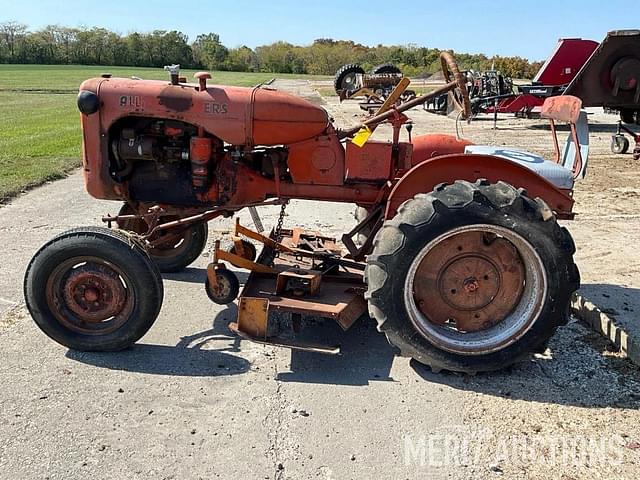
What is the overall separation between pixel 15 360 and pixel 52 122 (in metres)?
16.9

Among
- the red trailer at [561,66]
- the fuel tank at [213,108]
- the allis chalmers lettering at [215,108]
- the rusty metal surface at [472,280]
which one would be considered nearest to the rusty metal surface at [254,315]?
the rusty metal surface at [472,280]

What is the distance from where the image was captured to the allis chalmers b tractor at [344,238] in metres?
3.67

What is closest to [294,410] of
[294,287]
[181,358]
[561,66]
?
[181,358]

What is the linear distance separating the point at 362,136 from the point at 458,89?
0.77 metres

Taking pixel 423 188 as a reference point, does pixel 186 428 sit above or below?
below

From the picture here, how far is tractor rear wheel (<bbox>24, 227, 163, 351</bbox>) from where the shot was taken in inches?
152

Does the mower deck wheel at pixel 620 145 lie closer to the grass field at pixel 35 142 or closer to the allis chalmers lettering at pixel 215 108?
the grass field at pixel 35 142

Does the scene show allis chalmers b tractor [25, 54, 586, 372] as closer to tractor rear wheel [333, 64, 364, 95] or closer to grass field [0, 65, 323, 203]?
grass field [0, 65, 323, 203]

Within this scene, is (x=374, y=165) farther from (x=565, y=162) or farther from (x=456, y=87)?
(x=565, y=162)

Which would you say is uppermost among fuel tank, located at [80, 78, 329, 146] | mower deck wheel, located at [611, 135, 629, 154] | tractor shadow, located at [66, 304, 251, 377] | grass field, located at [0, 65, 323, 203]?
fuel tank, located at [80, 78, 329, 146]

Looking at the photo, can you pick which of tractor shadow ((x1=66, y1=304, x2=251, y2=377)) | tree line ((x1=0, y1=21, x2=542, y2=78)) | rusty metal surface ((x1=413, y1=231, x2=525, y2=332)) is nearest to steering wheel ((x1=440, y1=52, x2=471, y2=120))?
rusty metal surface ((x1=413, y1=231, x2=525, y2=332))

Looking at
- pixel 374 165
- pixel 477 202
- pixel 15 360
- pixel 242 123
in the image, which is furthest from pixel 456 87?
pixel 15 360

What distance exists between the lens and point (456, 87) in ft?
14.3

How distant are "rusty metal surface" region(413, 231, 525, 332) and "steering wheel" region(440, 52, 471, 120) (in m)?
1.00
